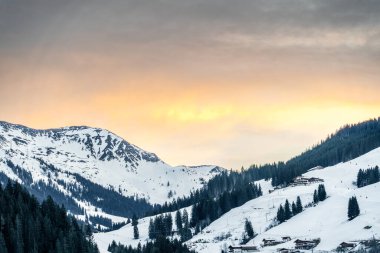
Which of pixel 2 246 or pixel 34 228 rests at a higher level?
pixel 34 228

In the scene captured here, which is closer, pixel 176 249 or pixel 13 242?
pixel 13 242

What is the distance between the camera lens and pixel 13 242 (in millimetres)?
146875

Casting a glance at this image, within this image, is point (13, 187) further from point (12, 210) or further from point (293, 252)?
point (293, 252)

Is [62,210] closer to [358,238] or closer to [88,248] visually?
[88,248]

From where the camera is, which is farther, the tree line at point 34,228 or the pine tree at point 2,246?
the tree line at point 34,228

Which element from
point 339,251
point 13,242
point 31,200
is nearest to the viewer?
point 13,242

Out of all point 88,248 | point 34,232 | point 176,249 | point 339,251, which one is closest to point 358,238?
point 339,251

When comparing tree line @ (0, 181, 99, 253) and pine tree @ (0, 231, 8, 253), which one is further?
tree line @ (0, 181, 99, 253)

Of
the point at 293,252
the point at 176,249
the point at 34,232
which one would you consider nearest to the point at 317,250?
the point at 293,252

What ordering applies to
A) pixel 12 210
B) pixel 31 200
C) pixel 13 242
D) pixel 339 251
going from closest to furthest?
pixel 13 242
pixel 12 210
pixel 31 200
pixel 339 251

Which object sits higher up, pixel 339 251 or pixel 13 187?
pixel 13 187

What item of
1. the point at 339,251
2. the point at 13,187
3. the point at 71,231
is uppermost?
the point at 13,187

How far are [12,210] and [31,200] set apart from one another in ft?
37.5

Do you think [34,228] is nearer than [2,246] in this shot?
No
